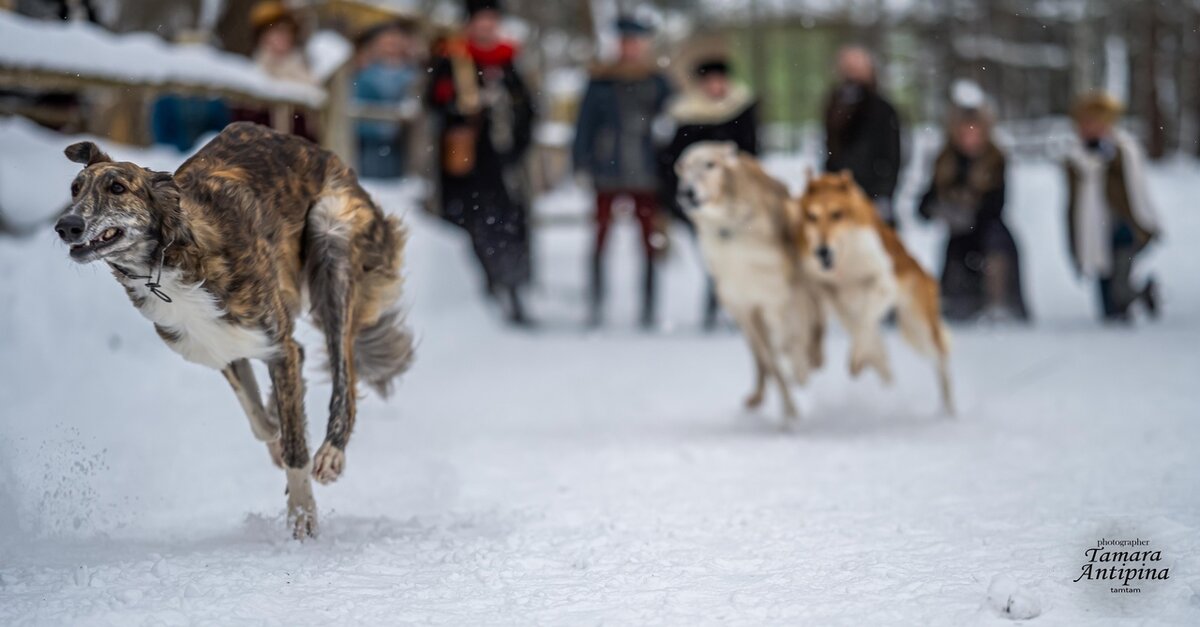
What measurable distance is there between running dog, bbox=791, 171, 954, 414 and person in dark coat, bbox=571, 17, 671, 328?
3.64 meters

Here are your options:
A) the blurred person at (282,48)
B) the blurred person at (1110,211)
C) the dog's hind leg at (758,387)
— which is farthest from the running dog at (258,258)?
the blurred person at (1110,211)

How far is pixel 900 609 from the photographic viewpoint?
2.91 meters

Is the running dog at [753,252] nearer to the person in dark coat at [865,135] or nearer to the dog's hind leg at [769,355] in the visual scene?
the dog's hind leg at [769,355]

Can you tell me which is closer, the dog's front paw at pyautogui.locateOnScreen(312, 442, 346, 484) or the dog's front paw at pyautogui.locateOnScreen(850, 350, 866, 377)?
the dog's front paw at pyautogui.locateOnScreen(312, 442, 346, 484)

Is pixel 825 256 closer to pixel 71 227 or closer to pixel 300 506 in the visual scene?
pixel 300 506

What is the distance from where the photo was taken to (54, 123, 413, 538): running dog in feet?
10.8

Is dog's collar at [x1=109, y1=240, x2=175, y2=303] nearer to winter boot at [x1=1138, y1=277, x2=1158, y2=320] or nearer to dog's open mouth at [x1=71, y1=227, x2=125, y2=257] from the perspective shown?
dog's open mouth at [x1=71, y1=227, x2=125, y2=257]

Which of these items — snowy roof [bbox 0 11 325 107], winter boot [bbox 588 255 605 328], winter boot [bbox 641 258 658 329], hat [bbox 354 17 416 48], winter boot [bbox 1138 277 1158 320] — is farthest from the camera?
Answer: winter boot [bbox 1138 277 1158 320]

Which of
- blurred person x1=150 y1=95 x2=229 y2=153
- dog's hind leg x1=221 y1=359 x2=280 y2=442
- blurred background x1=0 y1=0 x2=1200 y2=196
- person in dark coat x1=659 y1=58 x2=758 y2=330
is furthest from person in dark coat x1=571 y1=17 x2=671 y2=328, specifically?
dog's hind leg x1=221 y1=359 x2=280 y2=442

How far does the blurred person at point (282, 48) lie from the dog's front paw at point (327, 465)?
5.16 metres

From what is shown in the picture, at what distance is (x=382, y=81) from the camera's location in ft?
36.0

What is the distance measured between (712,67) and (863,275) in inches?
142

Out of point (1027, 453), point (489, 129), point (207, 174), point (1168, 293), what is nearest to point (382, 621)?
point (207, 174)

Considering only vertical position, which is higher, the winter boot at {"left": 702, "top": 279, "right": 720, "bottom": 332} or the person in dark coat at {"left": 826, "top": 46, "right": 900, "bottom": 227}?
the person in dark coat at {"left": 826, "top": 46, "right": 900, "bottom": 227}
